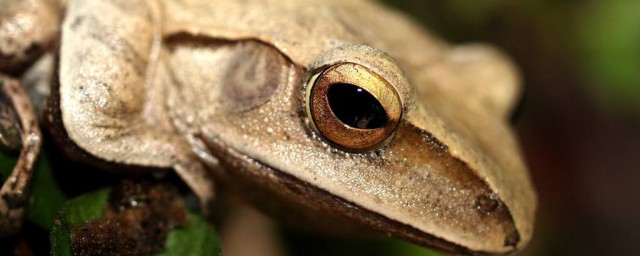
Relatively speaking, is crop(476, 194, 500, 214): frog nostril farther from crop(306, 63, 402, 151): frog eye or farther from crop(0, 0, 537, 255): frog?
crop(306, 63, 402, 151): frog eye

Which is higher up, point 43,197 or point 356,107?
point 356,107

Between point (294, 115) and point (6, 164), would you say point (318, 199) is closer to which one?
point (294, 115)

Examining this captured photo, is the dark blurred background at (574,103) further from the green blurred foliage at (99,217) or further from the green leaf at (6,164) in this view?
the green leaf at (6,164)

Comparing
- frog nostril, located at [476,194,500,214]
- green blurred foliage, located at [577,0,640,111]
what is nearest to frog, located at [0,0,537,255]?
frog nostril, located at [476,194,500,214]

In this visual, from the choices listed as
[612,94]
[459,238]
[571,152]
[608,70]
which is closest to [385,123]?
[459,238]

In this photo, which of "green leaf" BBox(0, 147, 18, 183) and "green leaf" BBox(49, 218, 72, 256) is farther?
"green leaf" BBox(0, 147, 18, 183)

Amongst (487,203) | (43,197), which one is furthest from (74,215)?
(487,203)
